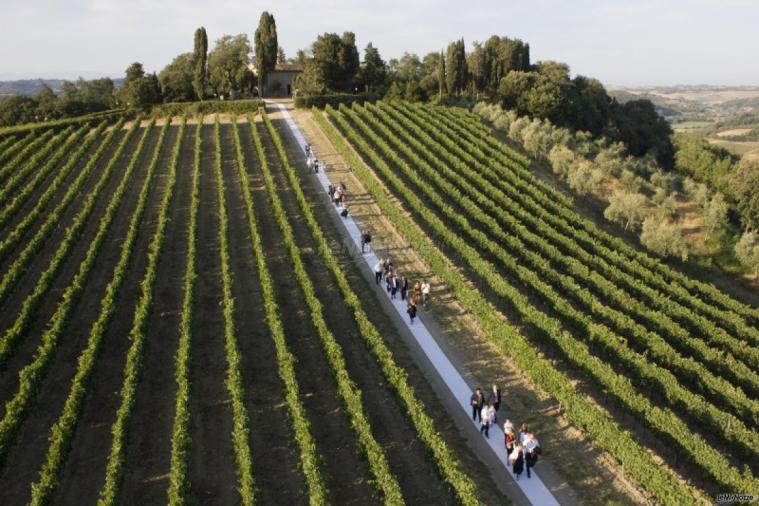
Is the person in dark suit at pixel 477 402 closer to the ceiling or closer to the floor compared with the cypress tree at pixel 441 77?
closer to the floor

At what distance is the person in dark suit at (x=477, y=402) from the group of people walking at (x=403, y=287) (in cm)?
573

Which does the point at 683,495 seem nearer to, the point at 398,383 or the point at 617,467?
the point at 617,467

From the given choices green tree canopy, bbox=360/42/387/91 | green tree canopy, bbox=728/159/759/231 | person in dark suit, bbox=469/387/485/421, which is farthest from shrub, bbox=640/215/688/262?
green tree canopy, bbox=360/42/387/91

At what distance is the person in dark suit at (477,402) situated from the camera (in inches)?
660

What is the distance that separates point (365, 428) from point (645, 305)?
549 inches

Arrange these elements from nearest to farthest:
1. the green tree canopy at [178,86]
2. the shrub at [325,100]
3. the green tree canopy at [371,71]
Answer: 1. the shrub at [325,100]
2. the green tree canopy at [178,86]
3. the green tree canopy at [371,71]

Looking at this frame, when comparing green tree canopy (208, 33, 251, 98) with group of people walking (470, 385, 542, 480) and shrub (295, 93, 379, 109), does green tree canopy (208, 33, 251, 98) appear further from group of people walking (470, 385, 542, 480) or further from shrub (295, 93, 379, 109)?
group of people walking (470, 385, 542, 480)

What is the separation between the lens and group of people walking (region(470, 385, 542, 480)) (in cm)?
1455

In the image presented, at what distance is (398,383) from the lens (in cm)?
1691

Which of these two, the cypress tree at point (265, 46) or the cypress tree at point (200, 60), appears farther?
the cypress tree at point (265, 46)

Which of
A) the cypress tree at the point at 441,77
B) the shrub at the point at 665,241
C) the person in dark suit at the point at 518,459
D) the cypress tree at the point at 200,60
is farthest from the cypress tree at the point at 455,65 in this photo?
the person in dark suit at the point at 518,459

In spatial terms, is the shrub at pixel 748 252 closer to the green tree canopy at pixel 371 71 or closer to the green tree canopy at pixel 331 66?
the green tree canopy at pixel 331 66

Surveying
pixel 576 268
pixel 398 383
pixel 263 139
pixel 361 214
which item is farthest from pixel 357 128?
pixel 398 383

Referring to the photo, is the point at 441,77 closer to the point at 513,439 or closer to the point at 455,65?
the point at 455,65
